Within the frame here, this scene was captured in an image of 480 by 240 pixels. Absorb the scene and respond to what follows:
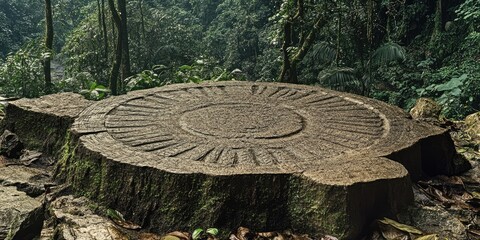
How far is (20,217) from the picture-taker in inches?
116

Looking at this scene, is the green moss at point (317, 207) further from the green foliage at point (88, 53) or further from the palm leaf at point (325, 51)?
the green foliage at point (88, 53)

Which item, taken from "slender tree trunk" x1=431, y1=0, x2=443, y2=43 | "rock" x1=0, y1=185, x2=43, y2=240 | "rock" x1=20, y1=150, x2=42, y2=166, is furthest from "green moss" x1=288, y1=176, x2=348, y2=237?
"slender tree trunk" x1=431, y1=0, x2=443, y2=43

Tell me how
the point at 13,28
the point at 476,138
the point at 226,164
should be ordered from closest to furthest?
the point at 226,164, the point at 476,138, the point at 13,28

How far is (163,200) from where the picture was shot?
3168 millimetres

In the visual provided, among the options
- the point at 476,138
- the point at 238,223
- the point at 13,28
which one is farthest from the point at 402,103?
the point at 13,28

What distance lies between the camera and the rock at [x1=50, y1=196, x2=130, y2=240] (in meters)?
2.93

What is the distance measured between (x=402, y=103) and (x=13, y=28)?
15935mm

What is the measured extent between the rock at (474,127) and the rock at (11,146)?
4539mm

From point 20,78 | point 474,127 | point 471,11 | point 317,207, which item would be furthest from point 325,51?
point 317,207

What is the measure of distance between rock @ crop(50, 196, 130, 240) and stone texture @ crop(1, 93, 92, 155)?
994mm

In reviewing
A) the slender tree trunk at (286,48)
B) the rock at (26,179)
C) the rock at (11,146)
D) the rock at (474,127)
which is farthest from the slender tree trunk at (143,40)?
the rock at (26,179)

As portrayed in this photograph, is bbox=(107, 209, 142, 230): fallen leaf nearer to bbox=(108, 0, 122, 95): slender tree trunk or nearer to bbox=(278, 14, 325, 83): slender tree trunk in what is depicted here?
bbox=(278, 14, 325, 83): slender tree trunk

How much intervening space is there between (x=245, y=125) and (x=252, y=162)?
0.89 m

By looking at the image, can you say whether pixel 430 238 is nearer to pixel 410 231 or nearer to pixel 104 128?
pixel 410 231
